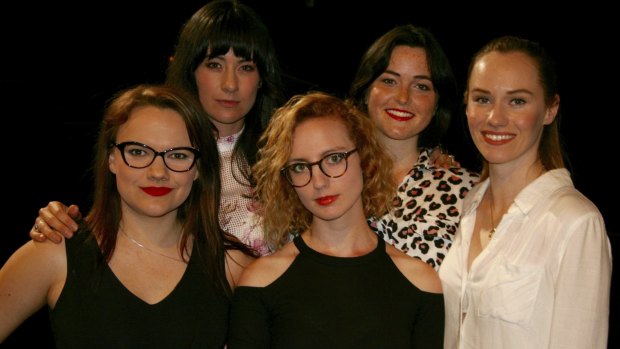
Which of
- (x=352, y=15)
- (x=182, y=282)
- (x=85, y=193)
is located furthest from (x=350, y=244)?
(x=85, y=193)

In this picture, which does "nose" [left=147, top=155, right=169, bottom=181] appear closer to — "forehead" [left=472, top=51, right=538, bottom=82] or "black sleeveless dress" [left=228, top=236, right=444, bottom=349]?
"black sleeveless dress" [left=228, top=236, right=444, bottom=349]

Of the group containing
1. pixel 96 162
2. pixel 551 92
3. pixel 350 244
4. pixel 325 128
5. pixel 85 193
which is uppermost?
pixel 551 92

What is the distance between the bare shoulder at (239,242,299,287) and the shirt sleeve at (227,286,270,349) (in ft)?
0.08

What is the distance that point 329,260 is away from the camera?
212cm

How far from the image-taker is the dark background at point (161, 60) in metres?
5.52

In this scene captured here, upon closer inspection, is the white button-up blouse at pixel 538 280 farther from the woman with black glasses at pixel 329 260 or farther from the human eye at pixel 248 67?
the human eye at pixel 248 67

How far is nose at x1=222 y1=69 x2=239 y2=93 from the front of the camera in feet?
8.96

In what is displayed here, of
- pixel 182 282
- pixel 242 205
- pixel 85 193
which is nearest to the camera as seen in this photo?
pixel 182 282

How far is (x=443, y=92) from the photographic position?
2902mm

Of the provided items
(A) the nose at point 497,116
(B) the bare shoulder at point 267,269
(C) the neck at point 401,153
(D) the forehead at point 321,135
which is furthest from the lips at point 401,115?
(B) the bare shoulder at point 267,269

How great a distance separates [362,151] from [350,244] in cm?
31

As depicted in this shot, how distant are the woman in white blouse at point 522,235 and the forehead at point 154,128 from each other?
3.35 ft

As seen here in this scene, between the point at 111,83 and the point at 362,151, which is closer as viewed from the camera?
the point at 362,151

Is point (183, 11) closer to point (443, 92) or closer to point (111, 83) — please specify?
point (111, 83)
